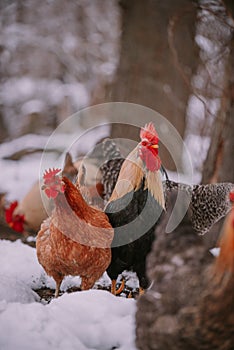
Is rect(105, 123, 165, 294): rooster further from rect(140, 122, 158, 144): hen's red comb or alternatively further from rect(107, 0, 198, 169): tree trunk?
rect(107, 0, 198, 169): tree trunk

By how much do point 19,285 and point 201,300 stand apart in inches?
61.7

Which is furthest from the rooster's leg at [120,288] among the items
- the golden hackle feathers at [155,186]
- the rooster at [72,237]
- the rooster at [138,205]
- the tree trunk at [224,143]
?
the tree trunk at [224,143]

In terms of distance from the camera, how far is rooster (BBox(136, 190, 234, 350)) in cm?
180

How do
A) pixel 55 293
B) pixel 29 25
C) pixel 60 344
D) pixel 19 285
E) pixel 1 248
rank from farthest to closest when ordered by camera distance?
pixel 29 25 → pixel 1 248 → pixel 55 293 → pixel 19 285 → pixel 60 344

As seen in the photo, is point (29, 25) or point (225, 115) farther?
point (29, 25)

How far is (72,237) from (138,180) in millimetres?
636

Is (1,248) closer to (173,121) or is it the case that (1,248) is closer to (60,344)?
(60,344)

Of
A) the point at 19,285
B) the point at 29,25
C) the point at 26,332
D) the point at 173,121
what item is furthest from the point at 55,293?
the point at 29,25

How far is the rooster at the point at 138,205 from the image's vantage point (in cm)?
311

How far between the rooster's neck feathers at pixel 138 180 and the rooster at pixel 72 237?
0.94 ft

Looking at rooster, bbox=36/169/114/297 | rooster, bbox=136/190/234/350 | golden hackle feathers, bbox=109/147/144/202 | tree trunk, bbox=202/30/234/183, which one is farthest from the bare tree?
rooster, bbox=136/190/234/350

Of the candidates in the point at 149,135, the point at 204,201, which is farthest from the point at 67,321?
the point at 204,201

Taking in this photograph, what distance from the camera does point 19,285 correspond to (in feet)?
9.77

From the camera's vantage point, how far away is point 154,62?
633 centimetres
